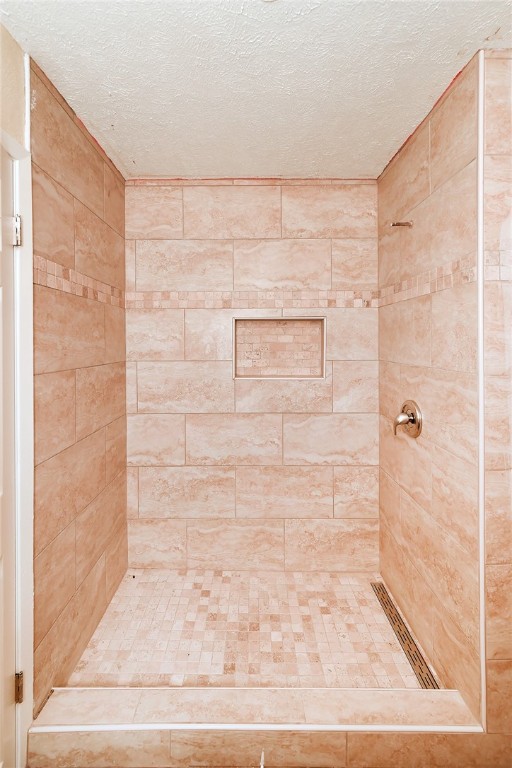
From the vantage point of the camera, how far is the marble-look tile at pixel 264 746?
133cm

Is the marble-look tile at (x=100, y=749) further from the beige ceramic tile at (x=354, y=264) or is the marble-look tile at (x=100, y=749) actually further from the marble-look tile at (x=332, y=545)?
the beige ceramic tile at (x=354, y=264)

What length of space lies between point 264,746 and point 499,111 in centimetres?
212

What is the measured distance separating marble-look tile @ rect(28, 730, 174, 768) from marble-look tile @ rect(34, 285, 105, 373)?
1180 mm

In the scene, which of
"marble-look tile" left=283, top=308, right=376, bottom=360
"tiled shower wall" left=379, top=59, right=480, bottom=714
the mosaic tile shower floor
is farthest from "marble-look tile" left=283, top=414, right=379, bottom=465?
the mosaic tile shower floor

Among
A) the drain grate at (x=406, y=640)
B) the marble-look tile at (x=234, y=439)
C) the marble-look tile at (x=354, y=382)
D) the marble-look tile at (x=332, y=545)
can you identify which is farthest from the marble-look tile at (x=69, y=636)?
the marble-look tile at (x=354, y=382)

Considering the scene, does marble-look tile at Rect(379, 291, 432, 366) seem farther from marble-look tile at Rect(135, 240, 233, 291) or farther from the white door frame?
the white door frame

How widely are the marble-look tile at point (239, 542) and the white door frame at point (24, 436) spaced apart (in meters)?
1.09

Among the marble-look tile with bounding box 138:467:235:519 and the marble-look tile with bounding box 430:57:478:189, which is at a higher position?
the marble-look tile with bounding box 430:57:478:189

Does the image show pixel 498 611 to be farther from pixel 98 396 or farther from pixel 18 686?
pixel 98 396

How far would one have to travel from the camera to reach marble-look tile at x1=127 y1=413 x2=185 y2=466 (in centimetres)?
231

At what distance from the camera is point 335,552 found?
232cm

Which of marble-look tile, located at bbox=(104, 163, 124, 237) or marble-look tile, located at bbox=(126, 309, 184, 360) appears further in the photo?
marble-look tile, located at bbox=(126, 309, 184, 360)

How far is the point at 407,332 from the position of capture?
189cm

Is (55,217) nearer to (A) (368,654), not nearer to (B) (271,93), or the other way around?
(B) (271,93)
